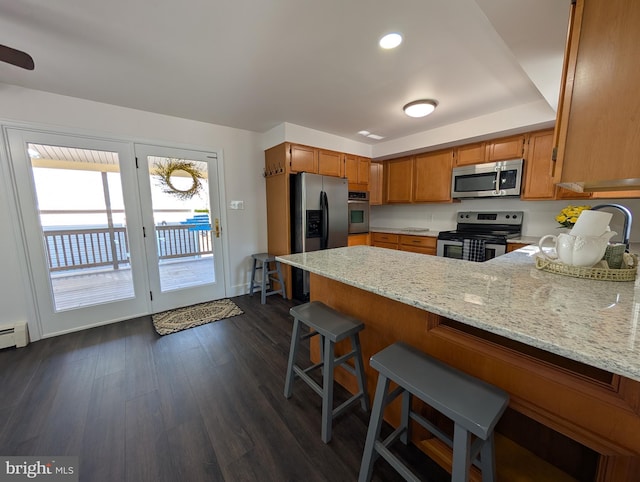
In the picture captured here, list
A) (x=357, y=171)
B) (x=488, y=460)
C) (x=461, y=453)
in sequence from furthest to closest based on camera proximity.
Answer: (x=357, y=171) → (x=488, y=460) → (x=461, y=453)

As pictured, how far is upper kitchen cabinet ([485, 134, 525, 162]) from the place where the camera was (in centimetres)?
302

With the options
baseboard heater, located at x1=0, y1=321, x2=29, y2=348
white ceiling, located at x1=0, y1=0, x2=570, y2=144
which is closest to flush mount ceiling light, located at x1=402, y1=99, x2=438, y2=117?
white ceiling, located at x1=0, y1=0, x2=570, y2=144

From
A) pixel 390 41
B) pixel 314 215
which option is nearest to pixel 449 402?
pixel 390 41

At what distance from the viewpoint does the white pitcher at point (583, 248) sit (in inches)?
48.3

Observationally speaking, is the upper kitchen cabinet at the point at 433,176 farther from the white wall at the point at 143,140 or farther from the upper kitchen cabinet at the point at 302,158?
the white wall at the point at 143,140

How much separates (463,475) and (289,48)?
96.2 inches

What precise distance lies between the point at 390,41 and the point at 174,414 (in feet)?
9.33

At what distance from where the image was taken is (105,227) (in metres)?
2.72

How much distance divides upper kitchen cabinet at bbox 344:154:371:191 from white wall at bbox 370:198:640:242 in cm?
92

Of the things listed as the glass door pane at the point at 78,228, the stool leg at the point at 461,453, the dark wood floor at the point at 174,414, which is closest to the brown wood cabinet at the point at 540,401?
the stool leg at the point at 461,453

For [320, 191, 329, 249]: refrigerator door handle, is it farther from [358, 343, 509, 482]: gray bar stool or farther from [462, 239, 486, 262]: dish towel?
[358, 343, 509, 482]: gray bar stool

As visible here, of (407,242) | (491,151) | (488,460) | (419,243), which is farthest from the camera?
(407,242)

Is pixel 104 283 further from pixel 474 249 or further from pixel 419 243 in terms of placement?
pixel 474 249

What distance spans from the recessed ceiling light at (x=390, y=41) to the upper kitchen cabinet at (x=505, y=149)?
2300mm
